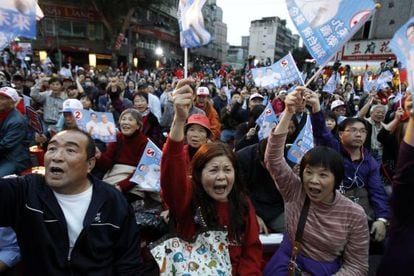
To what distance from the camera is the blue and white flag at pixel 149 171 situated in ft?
11.3

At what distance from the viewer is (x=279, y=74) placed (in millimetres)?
Answer: 6457

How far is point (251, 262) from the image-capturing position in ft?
7.53

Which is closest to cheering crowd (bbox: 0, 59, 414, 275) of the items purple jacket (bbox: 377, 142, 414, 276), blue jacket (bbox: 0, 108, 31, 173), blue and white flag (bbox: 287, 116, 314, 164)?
purple jacket (bbox: 377, 142, 414, 276)

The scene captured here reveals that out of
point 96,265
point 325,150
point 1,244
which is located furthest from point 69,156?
point 325,150

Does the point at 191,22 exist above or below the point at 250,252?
above

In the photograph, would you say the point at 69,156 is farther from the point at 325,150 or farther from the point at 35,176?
the point at 325,150

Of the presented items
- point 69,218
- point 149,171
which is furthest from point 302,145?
point 69,218

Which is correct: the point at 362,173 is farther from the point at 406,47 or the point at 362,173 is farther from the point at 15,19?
the point at 15,19

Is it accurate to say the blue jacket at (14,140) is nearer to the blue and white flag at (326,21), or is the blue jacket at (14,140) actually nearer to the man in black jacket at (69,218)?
the man in black jacket at (69,218)

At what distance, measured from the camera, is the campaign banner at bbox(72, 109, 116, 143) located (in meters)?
4.00

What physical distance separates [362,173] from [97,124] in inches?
131

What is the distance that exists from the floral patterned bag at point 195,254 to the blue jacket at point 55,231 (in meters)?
0.26

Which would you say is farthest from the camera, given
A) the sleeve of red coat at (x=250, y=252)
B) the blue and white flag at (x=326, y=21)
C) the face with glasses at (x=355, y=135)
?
the face with glasses at (x=355, y=135)

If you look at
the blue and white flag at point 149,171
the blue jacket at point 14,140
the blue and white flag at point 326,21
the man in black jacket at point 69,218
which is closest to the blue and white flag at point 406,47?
the blue and white flag at point 326,21
